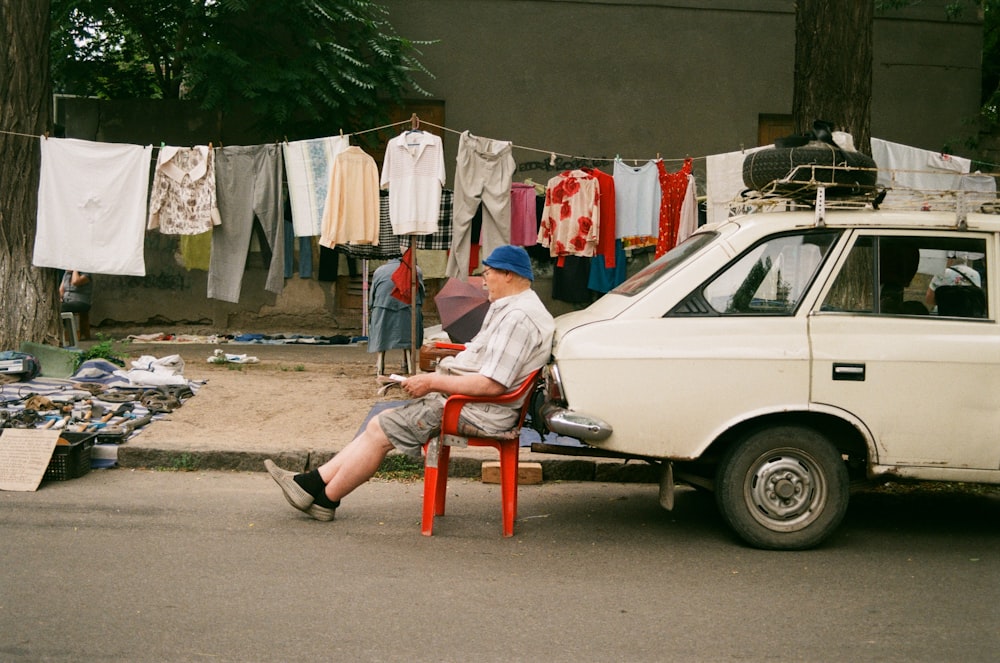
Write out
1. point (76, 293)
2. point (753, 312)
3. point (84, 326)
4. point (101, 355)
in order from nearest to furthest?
1. point (753, 312)
2. point (101, 355)
3. point (76, 293)
4. point (84, 326)

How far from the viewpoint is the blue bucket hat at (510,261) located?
5.67 m

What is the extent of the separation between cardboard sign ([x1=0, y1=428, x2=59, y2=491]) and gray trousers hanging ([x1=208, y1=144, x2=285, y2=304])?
3.46 meters

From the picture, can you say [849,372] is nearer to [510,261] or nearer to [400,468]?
[510,261]

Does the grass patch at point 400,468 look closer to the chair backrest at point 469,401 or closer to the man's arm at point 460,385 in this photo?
the chair backrest at point 469,401

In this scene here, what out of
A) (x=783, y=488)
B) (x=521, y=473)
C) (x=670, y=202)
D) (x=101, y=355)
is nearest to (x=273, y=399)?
(x=101, y=355)

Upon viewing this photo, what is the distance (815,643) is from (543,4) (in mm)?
10871

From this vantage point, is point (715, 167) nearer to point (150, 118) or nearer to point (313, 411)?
A: point (313, 411)

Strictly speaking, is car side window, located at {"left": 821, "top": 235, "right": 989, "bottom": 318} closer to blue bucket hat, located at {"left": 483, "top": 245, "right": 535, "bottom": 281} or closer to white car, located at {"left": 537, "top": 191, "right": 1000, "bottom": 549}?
white car, located at {"left": 537, "top": 191, "right": 1000, "bottom": 549}

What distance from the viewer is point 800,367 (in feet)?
17.3

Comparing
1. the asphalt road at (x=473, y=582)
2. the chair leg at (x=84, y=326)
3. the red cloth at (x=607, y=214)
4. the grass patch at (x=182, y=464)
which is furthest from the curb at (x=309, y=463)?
the chair leg at (x=84, y=326)

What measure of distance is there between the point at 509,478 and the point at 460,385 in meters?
0.62

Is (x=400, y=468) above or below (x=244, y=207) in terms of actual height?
below

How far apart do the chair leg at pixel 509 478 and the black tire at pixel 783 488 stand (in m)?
1.15

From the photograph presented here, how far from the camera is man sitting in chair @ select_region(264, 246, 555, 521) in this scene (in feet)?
18.0
